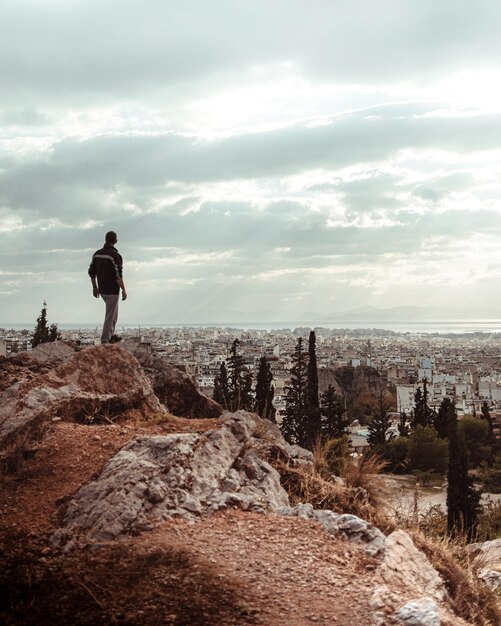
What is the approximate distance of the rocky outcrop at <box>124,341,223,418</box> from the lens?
1096cm

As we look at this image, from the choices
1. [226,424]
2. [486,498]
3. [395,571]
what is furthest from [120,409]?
[486,498]

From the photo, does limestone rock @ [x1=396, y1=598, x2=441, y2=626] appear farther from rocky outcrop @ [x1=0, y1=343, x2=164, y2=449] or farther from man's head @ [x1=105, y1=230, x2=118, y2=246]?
man's head @ [x1=105, y1=230, x2=118, y2=246]

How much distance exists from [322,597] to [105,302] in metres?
6.79

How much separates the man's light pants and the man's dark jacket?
84 millimetres

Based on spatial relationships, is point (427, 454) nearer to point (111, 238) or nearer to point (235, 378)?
point (235, 378)

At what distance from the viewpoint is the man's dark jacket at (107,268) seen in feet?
33.8

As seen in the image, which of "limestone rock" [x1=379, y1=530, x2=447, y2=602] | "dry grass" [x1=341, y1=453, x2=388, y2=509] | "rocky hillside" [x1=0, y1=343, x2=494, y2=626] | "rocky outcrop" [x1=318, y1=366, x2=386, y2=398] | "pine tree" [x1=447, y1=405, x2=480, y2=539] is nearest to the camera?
"rocky hillside" [x1=0, y1=343, x2=494, y2=626]

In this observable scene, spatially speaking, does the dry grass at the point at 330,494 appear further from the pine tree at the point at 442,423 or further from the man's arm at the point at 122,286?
the pine tree at the point at 442,423

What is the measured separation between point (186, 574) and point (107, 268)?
620 centimetres

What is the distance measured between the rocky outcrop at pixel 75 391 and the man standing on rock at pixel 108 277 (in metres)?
1.03

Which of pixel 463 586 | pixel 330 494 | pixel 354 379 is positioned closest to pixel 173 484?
pixel 330 494

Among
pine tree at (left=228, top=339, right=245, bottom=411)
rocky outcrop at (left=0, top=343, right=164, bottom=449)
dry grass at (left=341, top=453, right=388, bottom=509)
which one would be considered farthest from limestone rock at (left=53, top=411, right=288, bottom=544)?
pine tree at (left=228, top=339, right=245, bottom=411)

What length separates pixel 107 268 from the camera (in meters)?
10.3

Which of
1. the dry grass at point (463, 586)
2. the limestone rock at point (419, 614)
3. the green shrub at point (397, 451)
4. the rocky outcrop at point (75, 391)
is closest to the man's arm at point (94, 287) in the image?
the rocky outcrop at point (75, 391)
